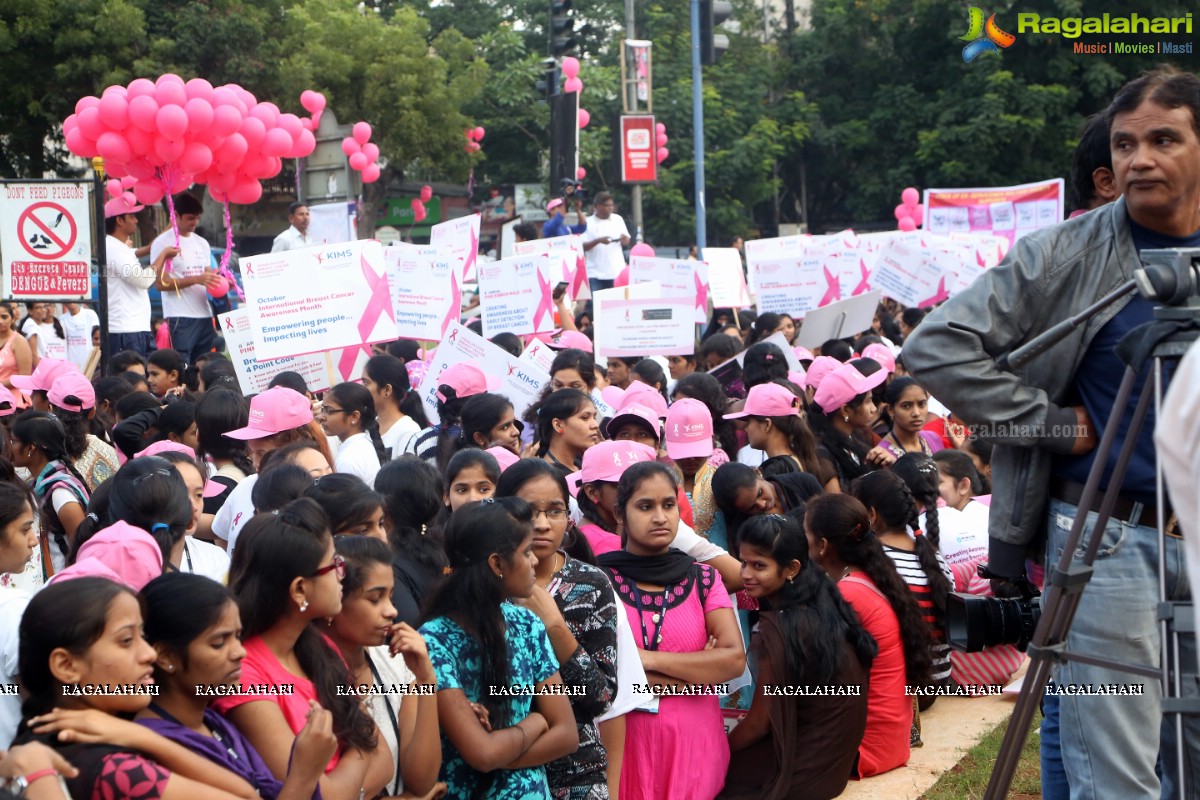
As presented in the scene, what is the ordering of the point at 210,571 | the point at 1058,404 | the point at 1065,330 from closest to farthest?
1. the point at 1065,330
2. the point at 1058,404
3. the point at 210,571

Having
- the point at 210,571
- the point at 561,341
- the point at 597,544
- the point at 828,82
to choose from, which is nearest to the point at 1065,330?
the point at 597,544

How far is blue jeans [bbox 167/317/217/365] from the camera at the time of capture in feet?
38.2

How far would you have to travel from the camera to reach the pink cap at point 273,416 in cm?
597

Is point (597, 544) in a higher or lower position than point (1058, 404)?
lower

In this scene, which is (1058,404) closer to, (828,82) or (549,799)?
(549,799)

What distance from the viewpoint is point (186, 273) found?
11.6m

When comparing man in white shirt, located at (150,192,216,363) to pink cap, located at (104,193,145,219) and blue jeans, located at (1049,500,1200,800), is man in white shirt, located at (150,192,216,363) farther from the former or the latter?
blue jeans, located at (1049,500,1200,800)

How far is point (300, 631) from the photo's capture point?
3531 millimetres

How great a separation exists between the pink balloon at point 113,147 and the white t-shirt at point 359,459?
5753 mm

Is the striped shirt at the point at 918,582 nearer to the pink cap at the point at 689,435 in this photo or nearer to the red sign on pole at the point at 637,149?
the pink cap at the point at 689,435

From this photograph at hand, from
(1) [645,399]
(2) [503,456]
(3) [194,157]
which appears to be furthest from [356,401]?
(3) [194,157]

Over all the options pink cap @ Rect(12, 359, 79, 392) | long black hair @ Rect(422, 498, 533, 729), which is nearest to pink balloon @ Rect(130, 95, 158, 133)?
pink cap @ Rect(12, 359, 79, 392)

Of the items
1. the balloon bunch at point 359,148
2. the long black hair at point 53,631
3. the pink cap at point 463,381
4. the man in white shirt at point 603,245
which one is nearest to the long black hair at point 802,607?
the pink cap at point 463,381

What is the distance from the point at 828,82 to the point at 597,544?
35.6 m
